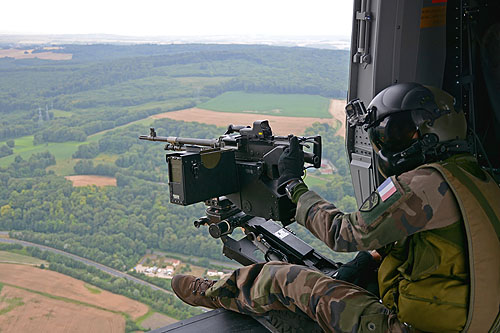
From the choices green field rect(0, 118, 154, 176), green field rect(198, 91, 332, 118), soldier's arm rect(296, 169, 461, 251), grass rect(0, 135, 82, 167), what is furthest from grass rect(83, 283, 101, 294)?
soldier's arm rect(296, 169, 461, 251)

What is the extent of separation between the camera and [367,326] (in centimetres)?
210

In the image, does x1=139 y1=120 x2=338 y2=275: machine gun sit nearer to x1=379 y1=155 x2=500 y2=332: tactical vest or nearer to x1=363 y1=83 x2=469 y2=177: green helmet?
x1=363 y1=83 x2=469 y2=177: green helmet

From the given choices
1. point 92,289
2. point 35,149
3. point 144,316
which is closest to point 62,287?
point 92,289

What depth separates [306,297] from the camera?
238cm

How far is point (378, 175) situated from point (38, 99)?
1558cm

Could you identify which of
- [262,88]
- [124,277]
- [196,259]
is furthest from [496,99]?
[124,277]

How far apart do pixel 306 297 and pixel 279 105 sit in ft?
22.3

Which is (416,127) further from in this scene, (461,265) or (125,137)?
(125,137)

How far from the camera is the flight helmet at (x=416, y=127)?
82.6 inches

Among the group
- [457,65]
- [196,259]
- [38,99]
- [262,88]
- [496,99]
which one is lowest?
[196,259]

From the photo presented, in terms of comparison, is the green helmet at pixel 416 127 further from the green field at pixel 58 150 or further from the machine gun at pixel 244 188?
the green field at pixel 58 150

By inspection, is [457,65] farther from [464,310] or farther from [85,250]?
[85,250]

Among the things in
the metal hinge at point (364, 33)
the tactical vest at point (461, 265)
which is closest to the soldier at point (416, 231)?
the tactical vest at point (461, 265)

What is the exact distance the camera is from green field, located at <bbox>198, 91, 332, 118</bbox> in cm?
848
